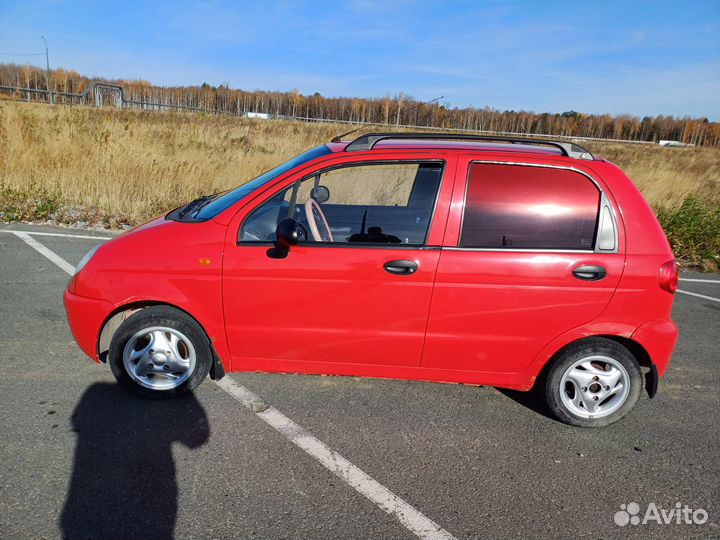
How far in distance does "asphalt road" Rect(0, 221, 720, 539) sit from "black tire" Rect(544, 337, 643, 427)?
89mm

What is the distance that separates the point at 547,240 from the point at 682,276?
232 inches

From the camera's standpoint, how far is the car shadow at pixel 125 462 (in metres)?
2.24

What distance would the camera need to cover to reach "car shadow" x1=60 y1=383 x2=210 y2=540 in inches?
88.4

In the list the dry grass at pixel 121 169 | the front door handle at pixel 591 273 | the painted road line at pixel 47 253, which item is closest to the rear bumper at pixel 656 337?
the front door handle at pixel 591 273

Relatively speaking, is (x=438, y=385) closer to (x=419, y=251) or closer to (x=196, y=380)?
(x=419, y=251)

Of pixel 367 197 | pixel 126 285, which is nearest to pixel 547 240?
pixel 367 197

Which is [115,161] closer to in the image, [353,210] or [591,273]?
[353,210]

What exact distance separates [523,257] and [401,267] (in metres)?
0.76

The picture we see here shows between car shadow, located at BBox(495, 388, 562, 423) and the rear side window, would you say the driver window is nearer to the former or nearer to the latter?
the rear side window

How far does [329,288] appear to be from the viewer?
3.11 m

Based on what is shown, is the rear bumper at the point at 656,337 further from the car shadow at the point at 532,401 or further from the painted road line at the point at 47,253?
the painted road line at the point at 47,253

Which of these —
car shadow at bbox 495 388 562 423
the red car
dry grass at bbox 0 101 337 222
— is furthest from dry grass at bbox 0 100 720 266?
car shadow at bbox 495 388 562 423

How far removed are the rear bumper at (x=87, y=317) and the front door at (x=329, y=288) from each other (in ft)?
2.73

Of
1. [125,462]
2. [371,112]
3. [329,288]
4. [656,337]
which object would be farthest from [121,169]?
[371,112]
